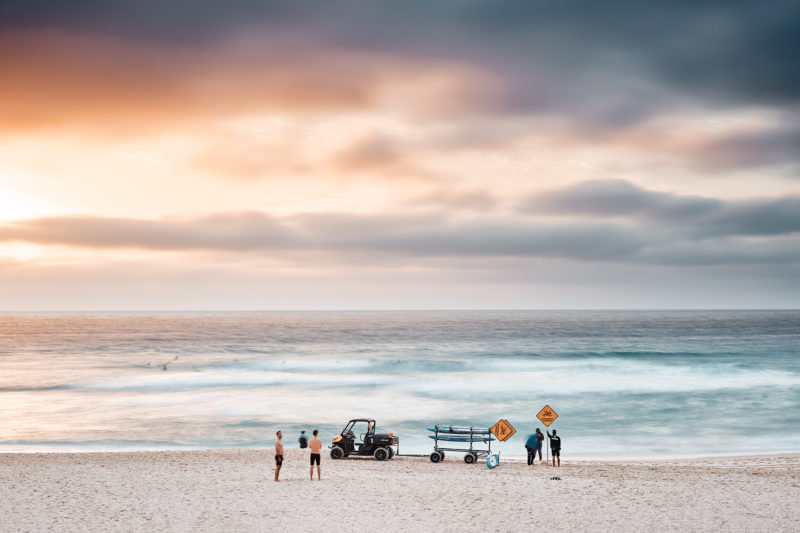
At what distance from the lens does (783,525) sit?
14.0 metres

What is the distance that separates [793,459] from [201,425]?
28.0m

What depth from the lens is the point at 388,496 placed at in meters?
16.9

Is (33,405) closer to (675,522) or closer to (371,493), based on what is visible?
(371,493)

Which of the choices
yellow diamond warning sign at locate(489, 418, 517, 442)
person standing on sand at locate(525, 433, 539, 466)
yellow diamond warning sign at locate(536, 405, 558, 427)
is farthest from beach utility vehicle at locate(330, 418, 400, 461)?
yellow diamond warning sign at locate(536, 405, 558, 427)

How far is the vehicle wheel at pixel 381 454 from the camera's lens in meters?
23.0

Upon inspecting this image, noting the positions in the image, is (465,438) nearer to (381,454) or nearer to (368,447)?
(381,454)

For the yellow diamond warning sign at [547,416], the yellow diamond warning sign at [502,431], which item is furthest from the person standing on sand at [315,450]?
the yellow diamond warning sign at [547,416]

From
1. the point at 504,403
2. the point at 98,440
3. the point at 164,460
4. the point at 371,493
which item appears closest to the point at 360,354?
the point at 504,403

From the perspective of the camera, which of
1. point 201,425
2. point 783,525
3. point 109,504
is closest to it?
point 783,525

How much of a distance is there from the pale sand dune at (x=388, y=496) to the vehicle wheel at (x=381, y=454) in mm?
605

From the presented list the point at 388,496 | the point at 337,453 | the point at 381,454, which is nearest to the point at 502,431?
the point at 381,454

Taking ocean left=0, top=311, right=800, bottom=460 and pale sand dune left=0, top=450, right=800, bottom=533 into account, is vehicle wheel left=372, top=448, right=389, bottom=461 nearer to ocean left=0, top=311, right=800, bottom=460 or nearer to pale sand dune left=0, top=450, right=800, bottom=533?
pale sand dune left=0, top=450, right=800, bottom=533

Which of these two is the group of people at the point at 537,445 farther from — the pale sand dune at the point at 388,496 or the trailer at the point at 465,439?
the trailer at the point at 465,439

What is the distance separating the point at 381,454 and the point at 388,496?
6.23 meters
